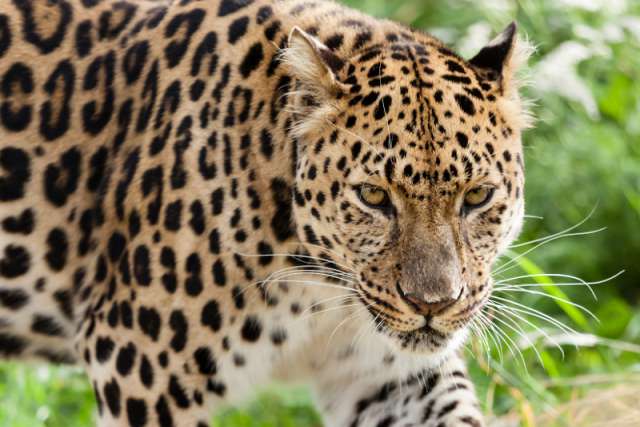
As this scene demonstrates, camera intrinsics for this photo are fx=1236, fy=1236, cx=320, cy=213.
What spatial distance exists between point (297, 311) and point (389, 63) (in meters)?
1.18

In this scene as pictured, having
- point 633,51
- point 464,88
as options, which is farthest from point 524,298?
point 464,88

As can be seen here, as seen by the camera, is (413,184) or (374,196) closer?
(413,184)

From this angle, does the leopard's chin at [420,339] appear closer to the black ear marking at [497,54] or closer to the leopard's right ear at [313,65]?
the leopard's right ear at [313,65]

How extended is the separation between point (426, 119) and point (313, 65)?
0.52 metres

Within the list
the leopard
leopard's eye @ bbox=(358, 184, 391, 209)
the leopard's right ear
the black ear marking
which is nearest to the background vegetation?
the leopard

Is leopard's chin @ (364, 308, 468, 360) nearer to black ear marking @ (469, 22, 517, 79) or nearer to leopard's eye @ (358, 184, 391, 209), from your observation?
leopard's eye @ (358, 184, 391, 209)

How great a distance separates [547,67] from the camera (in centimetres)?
862

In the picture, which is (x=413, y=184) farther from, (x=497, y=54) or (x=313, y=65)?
(x=497, y=54)

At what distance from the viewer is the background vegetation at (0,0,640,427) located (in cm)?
773

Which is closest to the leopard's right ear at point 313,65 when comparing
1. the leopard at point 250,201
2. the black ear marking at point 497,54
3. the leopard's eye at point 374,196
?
the leopard at point 250,201

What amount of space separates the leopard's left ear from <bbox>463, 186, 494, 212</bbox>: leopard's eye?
50cm

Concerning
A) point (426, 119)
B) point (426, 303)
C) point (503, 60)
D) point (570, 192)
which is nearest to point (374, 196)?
point (426, 119)

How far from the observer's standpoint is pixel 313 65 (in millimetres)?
5047

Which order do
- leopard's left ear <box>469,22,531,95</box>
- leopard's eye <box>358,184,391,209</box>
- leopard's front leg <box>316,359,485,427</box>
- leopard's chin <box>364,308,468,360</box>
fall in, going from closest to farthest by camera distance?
leopard's eye <box>358,184,391,209</box> → leopard's chin <box>364,308,468,360</box> → leopard's left ear <box>469,22,531,95</box> → leopard's front leg <box>316,359,485,427</box>
